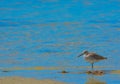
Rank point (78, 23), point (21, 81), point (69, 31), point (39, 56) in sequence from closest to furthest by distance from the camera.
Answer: point (21, 81) → point (39, 56) → point (69, 31) → point (78, 23)

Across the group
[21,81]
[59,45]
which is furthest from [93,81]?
[59,45]

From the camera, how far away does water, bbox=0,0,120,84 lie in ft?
48.9

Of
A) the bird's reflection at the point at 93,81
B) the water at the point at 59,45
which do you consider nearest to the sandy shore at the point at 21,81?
the water at the point at 59,45

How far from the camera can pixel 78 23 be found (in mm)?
31984

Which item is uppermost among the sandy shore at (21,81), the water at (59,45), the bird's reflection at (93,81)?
the sandy shore at (21,81)

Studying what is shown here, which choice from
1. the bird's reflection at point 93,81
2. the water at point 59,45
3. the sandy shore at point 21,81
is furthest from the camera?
the water at point 59,45

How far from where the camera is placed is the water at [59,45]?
14898 millimetres

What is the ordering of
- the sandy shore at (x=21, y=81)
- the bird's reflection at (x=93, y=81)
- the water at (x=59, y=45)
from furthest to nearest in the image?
the water at (x=59, y=45)
the bird's reflection at (x=93, y=81)
the sandy shore at (x=21, y=81)

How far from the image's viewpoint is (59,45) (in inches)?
847

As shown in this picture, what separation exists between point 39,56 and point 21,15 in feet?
70.1

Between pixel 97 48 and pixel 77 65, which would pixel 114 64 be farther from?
pixel 97 48

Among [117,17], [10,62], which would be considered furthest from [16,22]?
[10,62]

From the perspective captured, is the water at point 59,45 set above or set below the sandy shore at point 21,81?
below

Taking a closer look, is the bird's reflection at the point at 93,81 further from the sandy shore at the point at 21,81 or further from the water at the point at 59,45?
the sandy shore at the point at 21,81
